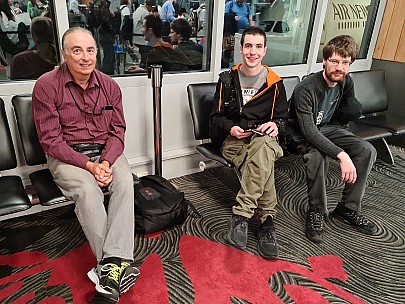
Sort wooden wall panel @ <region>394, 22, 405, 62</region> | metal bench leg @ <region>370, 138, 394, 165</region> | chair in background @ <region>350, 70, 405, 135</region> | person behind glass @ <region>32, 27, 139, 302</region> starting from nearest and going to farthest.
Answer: person behind glass @ <region>32, 27, 139, 302</region>, chair in background @ <region>350, 70, 405, 135</region>, metal bench leg @ <region>370, 138, 394, 165</region>, wooden wall panel @ <region>394, 22, 405, 62</region>

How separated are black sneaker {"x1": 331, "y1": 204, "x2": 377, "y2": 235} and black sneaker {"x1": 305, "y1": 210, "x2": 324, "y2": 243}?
23 centimetres

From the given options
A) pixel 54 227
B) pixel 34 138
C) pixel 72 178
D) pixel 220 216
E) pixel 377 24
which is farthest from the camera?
pixel 377 24

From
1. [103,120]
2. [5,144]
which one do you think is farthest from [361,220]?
[5,144]

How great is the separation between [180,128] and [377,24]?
275cm

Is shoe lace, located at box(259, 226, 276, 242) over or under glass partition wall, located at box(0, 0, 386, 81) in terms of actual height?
under

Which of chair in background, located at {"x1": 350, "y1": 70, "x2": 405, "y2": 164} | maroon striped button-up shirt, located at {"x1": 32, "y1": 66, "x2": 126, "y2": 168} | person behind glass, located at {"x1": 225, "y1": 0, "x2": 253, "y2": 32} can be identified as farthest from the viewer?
chair in background, located at {"x1": 350, "y1": 70, "x2": 405, "y2": 164}

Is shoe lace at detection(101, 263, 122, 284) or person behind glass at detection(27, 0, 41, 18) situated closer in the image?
shoe lace at detection(101, 263, 122, 284)

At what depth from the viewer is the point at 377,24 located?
12.5 ft

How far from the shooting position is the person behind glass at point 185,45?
8.94ft

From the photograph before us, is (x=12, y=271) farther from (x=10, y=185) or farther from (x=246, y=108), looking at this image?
(x=246, y=108)

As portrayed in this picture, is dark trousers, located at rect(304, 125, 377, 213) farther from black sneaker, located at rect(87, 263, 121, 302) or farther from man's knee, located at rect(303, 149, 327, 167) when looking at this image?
black sneaker, located at rect(87, 263, 121, 302)

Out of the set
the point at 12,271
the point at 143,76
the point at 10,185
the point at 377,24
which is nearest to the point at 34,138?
the point at 10,185

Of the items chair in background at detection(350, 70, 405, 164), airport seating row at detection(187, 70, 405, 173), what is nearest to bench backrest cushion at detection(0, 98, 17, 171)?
airport seating row at detection(187, 70, 405, 173)

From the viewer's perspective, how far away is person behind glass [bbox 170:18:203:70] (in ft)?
8.94
